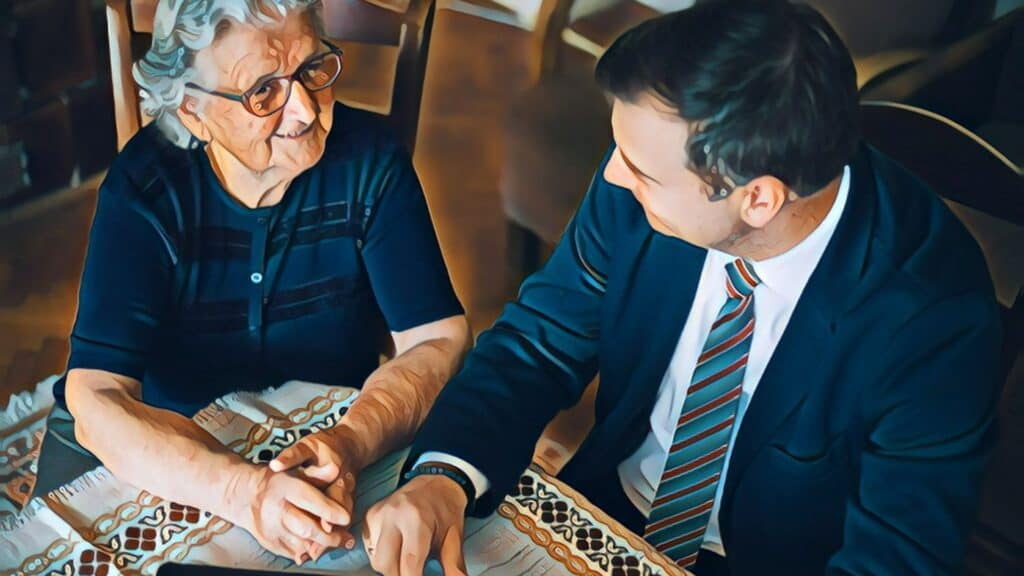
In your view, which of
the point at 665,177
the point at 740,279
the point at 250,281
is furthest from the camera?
the point at 250,281

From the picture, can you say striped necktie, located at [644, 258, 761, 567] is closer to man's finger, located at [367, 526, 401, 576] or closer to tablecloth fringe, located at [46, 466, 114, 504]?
man's finger, located at [367, 526, 401, 576]

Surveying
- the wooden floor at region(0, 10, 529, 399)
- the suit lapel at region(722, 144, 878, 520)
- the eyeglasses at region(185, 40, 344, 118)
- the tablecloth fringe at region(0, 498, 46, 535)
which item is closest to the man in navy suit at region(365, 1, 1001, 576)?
the suit lapel at region(722, 144, 878, 520)

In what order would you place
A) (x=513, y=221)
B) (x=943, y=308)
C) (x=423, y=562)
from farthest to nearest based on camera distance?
(x=513, y=221)
(x=423, y=562)
(x=943, y=308)

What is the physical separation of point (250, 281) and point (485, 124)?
427mm

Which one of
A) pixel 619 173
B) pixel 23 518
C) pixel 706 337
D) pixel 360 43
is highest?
pixel 360 43

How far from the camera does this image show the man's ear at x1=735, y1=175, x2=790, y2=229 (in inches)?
50.5

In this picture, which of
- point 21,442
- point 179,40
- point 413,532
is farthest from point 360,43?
point 21,442

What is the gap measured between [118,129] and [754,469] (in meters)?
1.05

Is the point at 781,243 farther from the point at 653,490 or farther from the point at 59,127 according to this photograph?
the point at 59,127

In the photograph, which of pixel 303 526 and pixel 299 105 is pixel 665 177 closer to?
pixel 299 105

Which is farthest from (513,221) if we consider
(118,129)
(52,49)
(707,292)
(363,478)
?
(52,49)

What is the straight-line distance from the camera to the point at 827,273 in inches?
52.6

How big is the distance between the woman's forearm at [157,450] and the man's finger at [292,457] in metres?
0.04

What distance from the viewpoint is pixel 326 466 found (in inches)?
57.9
